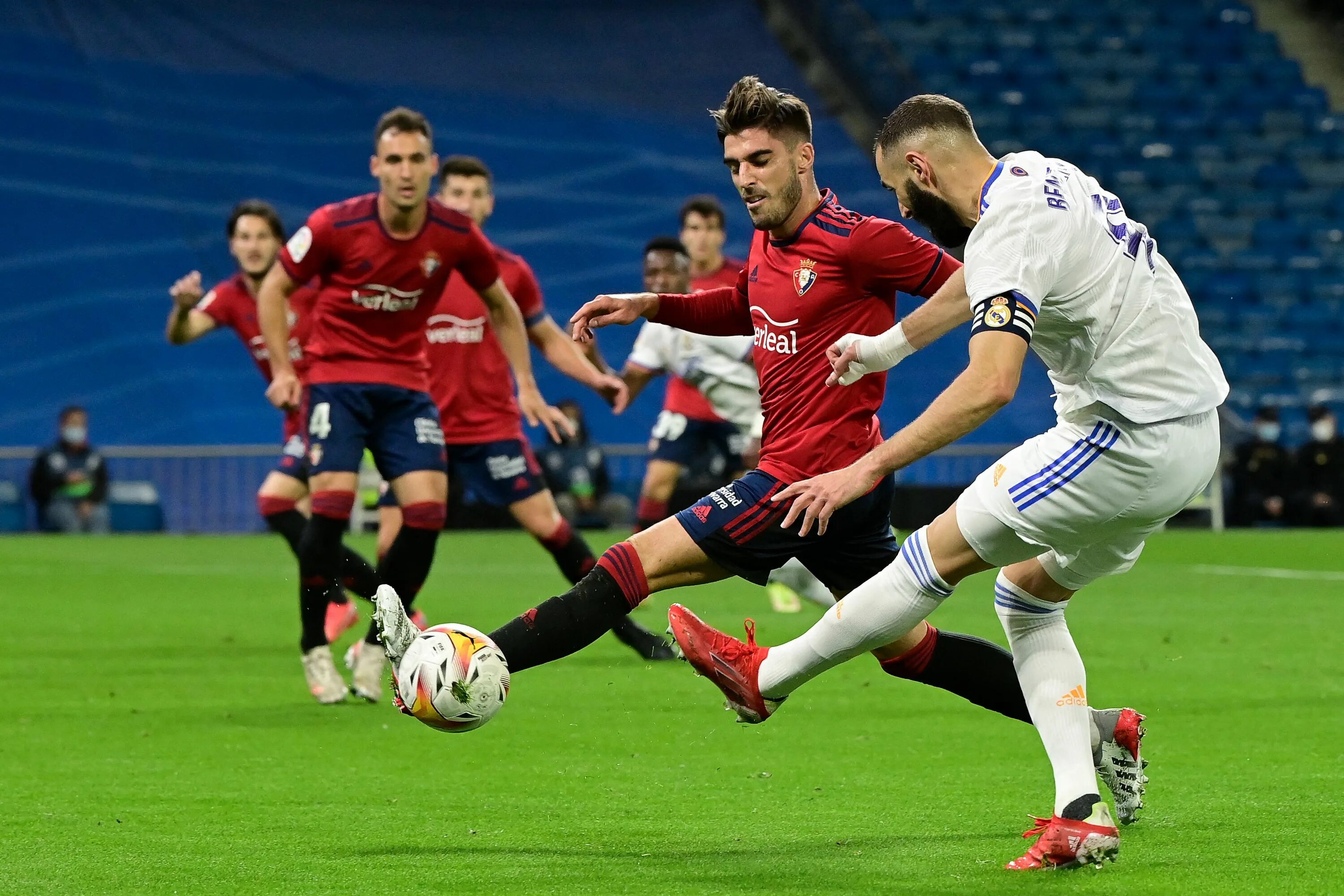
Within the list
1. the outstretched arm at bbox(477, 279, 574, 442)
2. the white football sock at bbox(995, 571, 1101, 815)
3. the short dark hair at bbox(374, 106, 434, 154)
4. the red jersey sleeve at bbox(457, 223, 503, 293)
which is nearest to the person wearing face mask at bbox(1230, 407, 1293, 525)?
the outstretched arm at bbox(477, 279, 574, 442)

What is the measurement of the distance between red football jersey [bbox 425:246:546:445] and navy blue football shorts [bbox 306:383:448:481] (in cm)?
121

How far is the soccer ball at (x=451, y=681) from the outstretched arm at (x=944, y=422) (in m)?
1.02

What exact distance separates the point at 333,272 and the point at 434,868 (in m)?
3.84

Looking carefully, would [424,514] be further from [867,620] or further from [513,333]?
[867,620]

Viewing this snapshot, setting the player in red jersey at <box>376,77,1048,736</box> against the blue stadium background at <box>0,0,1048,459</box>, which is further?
the blue stadium background at <box>0,0,1048,459</box>

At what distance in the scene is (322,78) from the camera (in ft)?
87.0

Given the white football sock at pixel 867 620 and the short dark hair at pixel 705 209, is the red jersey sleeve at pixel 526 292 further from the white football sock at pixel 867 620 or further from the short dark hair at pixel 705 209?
the white football sock at pixel 867 620

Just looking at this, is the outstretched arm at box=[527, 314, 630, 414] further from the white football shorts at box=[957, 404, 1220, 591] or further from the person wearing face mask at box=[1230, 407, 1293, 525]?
the person wearing face mask at box=[1230, 407, 1293, 525]

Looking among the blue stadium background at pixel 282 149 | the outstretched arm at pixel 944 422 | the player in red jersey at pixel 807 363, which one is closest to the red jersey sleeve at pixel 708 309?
the player in red jersey at pixel 807 363

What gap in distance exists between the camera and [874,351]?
15.4 feet

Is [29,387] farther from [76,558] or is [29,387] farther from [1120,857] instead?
[1120,857]

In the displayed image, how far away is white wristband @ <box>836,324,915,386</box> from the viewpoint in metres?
4.70

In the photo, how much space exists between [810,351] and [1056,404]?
885 millimetres

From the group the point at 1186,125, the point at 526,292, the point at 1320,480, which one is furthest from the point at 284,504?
the point at 1186,125
